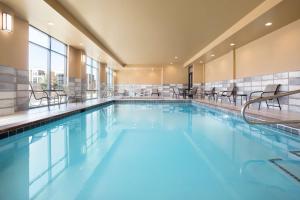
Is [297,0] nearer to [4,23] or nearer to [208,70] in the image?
[4,23]

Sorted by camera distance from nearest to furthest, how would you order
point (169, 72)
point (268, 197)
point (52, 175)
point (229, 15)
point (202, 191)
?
point (268, 197) → point (202, 191) → point (52, 175) → point (229, 15) → point (169, 72)

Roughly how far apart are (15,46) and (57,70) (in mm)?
3006

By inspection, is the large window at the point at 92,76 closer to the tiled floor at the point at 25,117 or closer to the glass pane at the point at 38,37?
the glass pane at the point at 38,37

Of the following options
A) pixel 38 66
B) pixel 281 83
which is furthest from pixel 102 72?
pixel 281 83

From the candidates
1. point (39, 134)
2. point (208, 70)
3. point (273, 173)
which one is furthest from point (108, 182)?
point (208, 70)

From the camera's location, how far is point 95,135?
396cm

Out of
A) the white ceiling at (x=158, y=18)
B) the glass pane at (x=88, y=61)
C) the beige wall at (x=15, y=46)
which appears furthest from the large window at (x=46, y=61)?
the glass pane at (x=88, y=61)

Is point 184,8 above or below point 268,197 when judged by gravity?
above

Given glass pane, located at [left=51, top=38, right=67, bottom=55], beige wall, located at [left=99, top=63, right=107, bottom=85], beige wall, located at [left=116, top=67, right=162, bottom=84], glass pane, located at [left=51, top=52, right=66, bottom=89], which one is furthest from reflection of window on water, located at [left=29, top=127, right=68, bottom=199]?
beige wall, located at [left=116, top=67, right=162, bottom=84]

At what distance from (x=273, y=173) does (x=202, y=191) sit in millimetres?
853

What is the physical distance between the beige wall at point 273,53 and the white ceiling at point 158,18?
1.29 metres

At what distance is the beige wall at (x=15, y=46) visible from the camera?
4940 millimetres

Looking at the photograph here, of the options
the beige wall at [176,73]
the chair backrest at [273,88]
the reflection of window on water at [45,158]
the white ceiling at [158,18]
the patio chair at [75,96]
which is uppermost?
the white ceiling at [158,18]

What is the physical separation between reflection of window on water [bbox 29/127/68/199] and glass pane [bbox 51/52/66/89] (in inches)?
171
